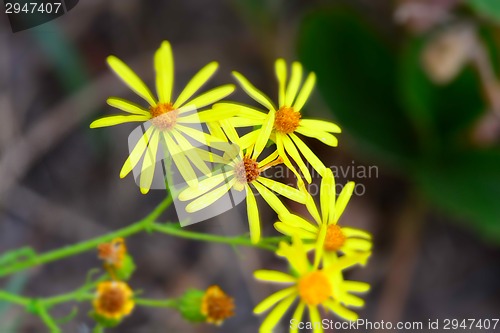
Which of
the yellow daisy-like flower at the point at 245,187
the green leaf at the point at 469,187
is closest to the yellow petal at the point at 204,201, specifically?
the yellow daisy-like flower at the point at 245,187

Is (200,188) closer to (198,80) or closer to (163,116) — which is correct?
(163,116)

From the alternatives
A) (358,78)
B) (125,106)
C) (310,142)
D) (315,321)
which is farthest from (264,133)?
(358,78)

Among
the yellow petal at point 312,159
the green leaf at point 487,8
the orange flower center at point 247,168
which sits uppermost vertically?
the green leaf at point 487,8

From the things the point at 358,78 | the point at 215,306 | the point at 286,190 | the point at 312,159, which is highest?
the point at 358,78

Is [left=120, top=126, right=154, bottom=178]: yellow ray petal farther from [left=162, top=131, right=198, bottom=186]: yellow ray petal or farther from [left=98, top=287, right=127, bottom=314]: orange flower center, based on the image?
[left=98, top=287, right=127, bottom=314]: orange flower center

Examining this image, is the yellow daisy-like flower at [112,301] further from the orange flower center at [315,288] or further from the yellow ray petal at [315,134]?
the yellow ray petal at [315,134]

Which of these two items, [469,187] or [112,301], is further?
[469,187]

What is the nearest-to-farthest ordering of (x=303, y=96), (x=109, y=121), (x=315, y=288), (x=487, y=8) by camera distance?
1. (x=109, y=121)
2. (x=315, y=288)
3. (x=303, y=96)
4. (x=487, y=8)
